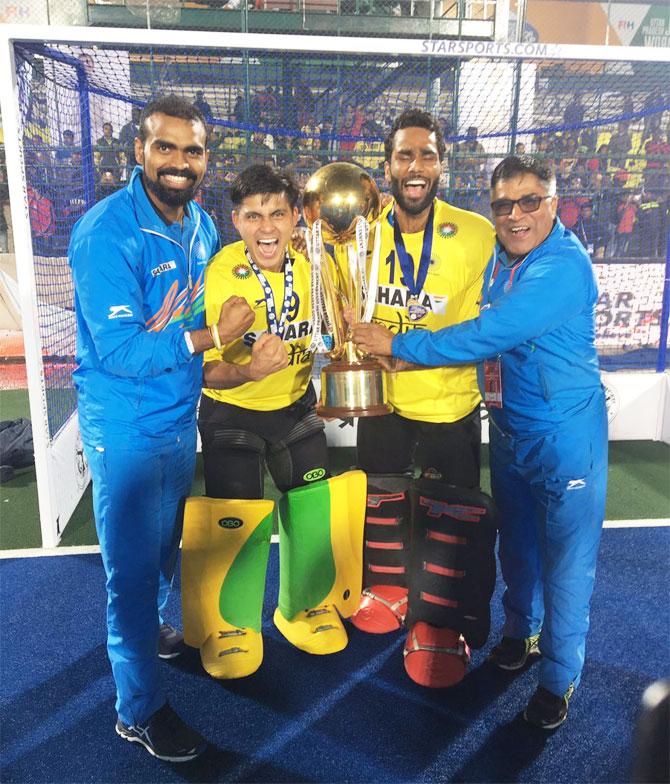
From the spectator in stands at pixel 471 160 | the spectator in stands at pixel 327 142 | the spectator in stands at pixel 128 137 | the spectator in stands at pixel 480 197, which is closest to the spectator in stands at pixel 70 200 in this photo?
the spectator in stands at pixel 128 137

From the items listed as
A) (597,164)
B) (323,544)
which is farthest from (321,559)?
(597,164)

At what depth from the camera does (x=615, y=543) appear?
369 cm

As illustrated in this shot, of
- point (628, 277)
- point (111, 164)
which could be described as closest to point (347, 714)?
point (628, 277)

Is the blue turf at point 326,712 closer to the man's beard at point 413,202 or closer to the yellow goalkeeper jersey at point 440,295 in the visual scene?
the yellow goalkeeper jersey at point 440,295

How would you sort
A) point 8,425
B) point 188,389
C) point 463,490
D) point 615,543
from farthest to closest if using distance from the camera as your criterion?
point 8,425 → point 615,543 → point 463,490 → point 188,389

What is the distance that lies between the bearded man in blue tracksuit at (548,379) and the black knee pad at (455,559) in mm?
299

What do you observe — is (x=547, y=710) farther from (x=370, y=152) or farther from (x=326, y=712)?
(x=370, y=152)

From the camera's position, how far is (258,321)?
8.41 ft

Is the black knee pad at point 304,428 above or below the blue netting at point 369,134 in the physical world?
below

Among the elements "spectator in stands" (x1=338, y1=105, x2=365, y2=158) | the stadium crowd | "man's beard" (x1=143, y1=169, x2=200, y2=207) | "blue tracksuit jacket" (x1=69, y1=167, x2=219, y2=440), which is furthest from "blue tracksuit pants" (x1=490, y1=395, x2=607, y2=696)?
"spectator in stands" (x1=338, y1=105, x2=365, y2=158)

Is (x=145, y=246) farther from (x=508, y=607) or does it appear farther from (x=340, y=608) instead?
(x=508, y=607)

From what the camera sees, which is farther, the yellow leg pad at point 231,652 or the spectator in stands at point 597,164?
the spectator in stands at point 597,164

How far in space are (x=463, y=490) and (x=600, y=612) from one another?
38.7 inches

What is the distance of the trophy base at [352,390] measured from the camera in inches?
97.0
